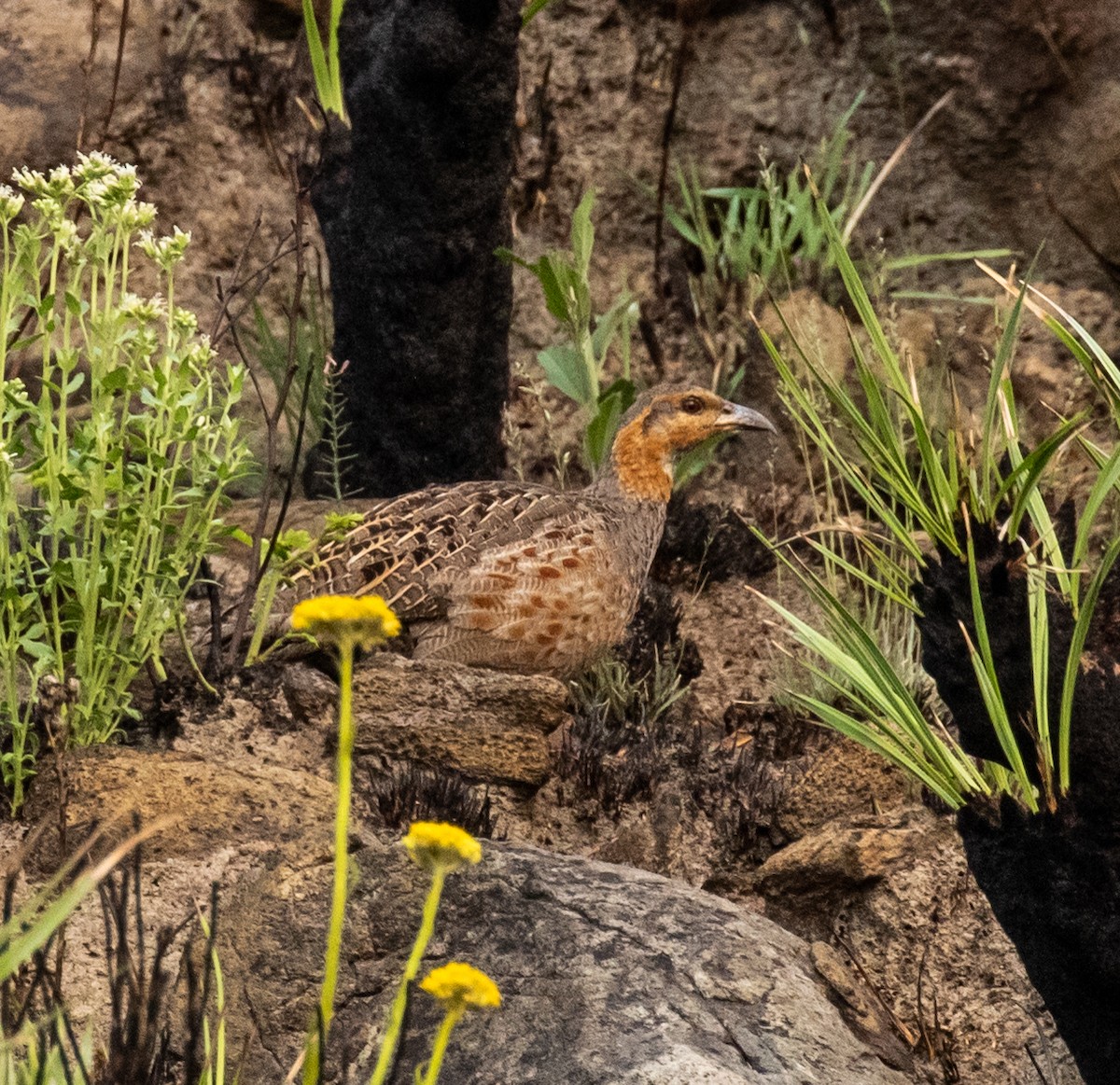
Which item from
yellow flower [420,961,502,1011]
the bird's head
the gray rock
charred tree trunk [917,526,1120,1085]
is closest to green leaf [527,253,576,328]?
the bird's head

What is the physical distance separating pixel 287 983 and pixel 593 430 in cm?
370

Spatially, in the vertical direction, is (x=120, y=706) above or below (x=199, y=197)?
below

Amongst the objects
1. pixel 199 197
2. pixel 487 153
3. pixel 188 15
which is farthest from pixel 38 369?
pixel 487 153

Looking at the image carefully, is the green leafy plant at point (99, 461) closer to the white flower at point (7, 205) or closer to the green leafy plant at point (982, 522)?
the white flower at point (7, 205)

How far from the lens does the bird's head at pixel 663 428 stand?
242 inches

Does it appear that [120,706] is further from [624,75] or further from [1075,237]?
[1075,237]

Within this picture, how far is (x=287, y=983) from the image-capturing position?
10.6 ft

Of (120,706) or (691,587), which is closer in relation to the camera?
(120,706)

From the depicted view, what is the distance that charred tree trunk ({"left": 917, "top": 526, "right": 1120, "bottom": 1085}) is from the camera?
2.96 meters

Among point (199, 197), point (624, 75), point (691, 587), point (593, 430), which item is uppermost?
point (624, 75)

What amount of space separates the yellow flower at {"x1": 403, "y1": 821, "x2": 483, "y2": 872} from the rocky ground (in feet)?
4.15

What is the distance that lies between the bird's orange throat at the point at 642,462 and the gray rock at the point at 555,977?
9.15ft

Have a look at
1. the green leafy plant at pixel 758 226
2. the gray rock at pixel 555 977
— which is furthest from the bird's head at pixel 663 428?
the gray rock at pixel 555 977

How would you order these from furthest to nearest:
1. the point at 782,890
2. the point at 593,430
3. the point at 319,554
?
the point at 593,430 → the point at 319,554 → the point at 782,890
